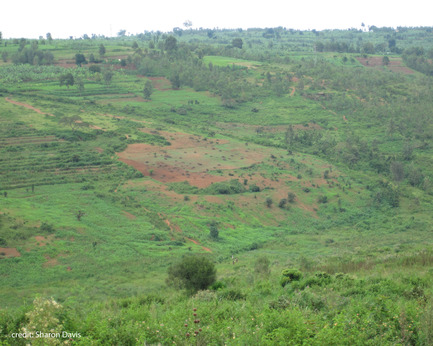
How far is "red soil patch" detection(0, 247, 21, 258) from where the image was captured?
2636 cm

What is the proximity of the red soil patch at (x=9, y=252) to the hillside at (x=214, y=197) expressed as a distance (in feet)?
0.58

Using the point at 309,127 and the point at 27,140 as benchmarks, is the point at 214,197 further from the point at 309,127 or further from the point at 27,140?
the point at 309,127

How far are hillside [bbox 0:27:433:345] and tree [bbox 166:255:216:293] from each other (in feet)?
2.32

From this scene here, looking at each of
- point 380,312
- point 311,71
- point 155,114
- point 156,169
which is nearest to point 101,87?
point 155,114

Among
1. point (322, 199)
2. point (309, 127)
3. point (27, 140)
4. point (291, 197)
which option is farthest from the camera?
point (309, 127)

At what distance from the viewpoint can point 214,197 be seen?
1641 inches

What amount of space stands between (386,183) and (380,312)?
41118 millimetres

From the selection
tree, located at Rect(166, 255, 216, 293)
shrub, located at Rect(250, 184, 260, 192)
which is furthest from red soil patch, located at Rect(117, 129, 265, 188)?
tree, located at Rect(166, 255, 216, 293)

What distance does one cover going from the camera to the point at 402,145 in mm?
65125

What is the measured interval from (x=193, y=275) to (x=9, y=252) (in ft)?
46.2

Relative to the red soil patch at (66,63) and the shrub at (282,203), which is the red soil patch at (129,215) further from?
the red soil patch at (66,63)

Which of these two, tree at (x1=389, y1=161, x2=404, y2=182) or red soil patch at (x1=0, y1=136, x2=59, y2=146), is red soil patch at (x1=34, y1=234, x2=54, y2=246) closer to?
red soil patch at (x1=0, y1=136, x2=59, y2=146)

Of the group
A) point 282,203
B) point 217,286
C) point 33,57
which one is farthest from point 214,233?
point 33,57

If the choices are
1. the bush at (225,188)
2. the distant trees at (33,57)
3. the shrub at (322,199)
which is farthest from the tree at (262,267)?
the distant trees at (33,57)
